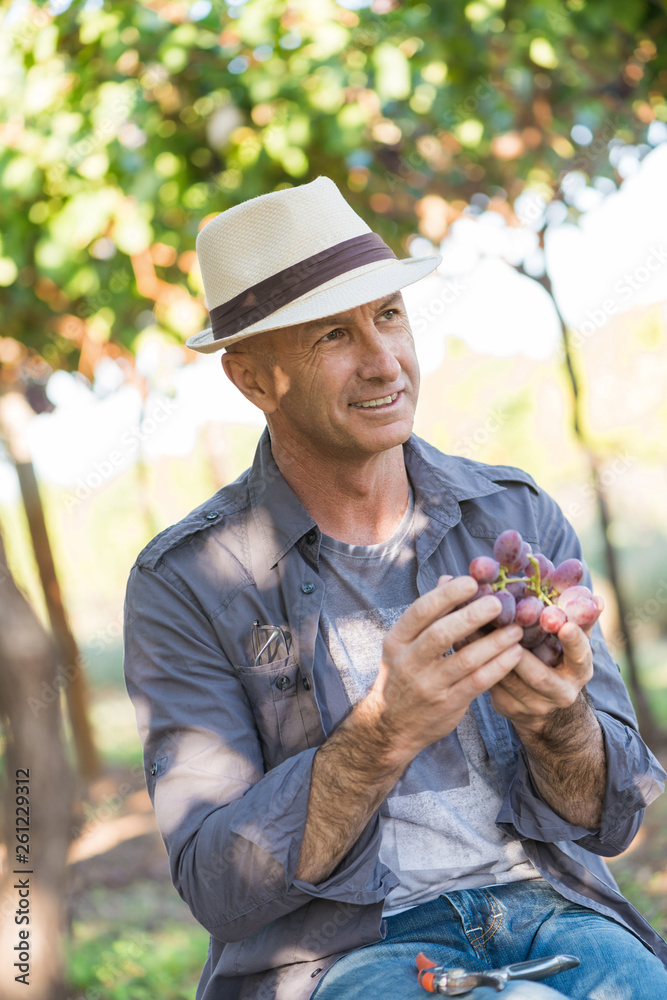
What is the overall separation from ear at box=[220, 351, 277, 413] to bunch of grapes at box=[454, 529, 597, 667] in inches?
30.6

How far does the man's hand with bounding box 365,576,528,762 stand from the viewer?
1380mm

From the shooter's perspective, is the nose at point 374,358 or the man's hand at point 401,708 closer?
the man's hand at point 401,708

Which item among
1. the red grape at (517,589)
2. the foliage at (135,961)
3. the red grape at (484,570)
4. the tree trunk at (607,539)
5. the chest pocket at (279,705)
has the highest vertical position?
the red grape at (484,570)

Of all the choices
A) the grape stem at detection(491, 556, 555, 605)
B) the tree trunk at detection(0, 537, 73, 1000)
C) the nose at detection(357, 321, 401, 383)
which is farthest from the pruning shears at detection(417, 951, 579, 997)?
the tree trunk at detection(0, 537, 73, 1000)

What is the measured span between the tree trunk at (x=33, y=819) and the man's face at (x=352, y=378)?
1349 millimetres

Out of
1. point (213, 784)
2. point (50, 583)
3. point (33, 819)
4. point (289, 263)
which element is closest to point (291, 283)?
point (289, 263)

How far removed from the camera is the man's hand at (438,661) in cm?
138

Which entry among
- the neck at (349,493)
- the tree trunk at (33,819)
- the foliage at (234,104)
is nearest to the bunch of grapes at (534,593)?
the neck at (349,493)

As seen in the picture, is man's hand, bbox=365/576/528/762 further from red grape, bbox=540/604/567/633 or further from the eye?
the eye

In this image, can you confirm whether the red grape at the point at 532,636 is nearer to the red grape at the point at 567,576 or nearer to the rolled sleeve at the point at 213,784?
the red grape at the point at 567,576

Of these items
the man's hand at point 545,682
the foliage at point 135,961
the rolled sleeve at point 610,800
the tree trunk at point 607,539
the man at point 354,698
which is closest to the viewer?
the man's hand at point 545,682

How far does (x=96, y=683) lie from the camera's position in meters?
9.54

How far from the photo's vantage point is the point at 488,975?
1.51 metres

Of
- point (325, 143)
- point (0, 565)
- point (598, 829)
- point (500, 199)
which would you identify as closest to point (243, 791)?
point (598, 829)
